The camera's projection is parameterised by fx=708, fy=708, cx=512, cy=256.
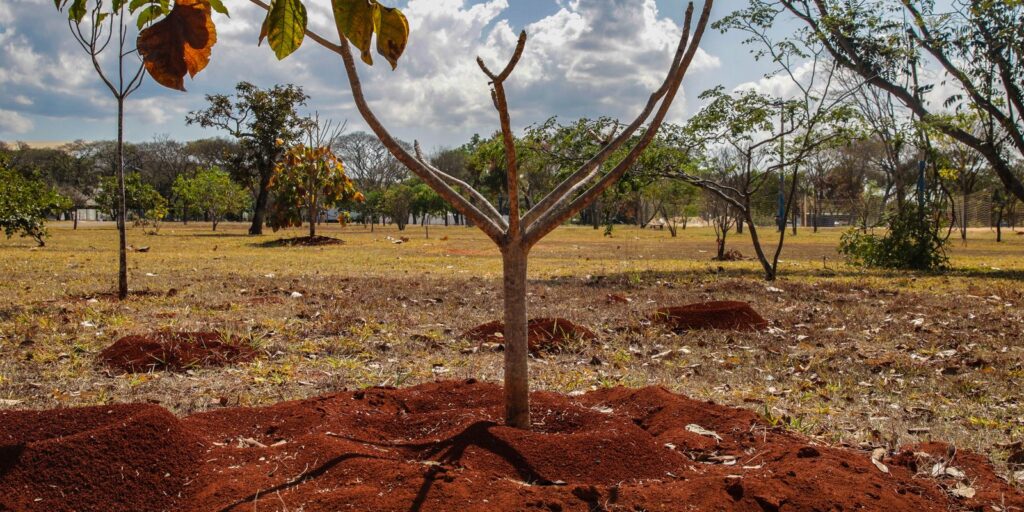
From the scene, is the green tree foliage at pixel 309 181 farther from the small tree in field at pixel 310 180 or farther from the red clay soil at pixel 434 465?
the red clay soil at pixel 434 465

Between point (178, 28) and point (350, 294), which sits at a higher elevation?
point (178, 28)

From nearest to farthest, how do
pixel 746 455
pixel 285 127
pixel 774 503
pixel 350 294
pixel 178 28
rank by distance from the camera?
pixel 178 28
pixel 774 503
pixel 746 455
pixel 350 294
pixel 285 127

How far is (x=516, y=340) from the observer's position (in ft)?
10.4

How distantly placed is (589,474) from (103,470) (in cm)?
182

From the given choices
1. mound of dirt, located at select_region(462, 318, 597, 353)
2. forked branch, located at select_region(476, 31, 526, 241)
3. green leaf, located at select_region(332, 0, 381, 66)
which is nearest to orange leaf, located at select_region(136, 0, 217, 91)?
green leaf, located at select_region(332, 0, 381, 66)

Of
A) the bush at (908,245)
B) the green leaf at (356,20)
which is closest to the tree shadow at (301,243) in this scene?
the bush at (908,245)

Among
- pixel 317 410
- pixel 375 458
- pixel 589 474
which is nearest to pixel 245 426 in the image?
pixel 317 410

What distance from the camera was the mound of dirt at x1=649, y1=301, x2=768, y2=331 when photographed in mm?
7484

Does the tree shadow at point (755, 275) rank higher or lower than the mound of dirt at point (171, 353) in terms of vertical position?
higher

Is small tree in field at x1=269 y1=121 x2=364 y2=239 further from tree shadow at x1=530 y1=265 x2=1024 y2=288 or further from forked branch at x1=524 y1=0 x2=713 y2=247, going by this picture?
forked branch at x1=524 y1=0 x2=713 y2=247

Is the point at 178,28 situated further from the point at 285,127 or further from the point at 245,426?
the point at 285,127

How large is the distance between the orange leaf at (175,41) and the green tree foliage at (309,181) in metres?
27.4

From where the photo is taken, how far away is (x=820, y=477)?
2.71 meters

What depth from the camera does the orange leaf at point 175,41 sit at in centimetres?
147
